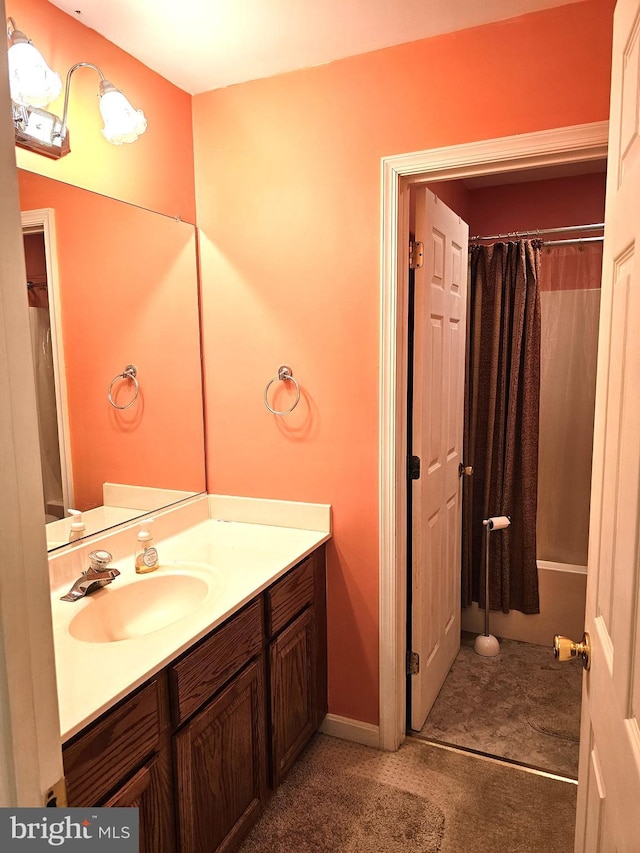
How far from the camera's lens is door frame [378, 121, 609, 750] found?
1.70m

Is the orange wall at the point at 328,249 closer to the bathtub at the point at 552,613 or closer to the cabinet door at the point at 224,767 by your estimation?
the cabinet door at the point at 224,767

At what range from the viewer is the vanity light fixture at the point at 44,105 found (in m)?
1.43

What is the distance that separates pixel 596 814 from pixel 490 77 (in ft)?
6.29

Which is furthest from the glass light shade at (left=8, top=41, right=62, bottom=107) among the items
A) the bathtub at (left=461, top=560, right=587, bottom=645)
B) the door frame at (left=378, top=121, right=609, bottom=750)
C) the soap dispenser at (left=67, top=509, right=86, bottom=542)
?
the bathtub at (left=461, top=560, right=587, bottom=645)

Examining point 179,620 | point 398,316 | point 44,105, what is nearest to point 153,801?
point 179,620

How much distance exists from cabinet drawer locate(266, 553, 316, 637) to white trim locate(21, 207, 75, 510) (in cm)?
71

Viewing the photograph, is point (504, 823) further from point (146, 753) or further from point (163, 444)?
point (163, 444)

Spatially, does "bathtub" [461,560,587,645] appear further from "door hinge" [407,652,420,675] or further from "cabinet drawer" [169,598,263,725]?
"cabinet drawer" [169,598,263,725]

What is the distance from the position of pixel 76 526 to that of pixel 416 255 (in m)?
1.49

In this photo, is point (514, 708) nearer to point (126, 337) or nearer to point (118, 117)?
point (126, 337)

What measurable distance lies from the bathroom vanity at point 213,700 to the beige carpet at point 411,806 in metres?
0.10

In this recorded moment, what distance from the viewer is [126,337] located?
77.7 inches

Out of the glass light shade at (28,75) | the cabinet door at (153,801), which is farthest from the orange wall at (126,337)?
the cabinet door at (153,801)

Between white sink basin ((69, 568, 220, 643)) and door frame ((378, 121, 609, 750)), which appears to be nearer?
white sink basin ((69, 568, 220, 643))
